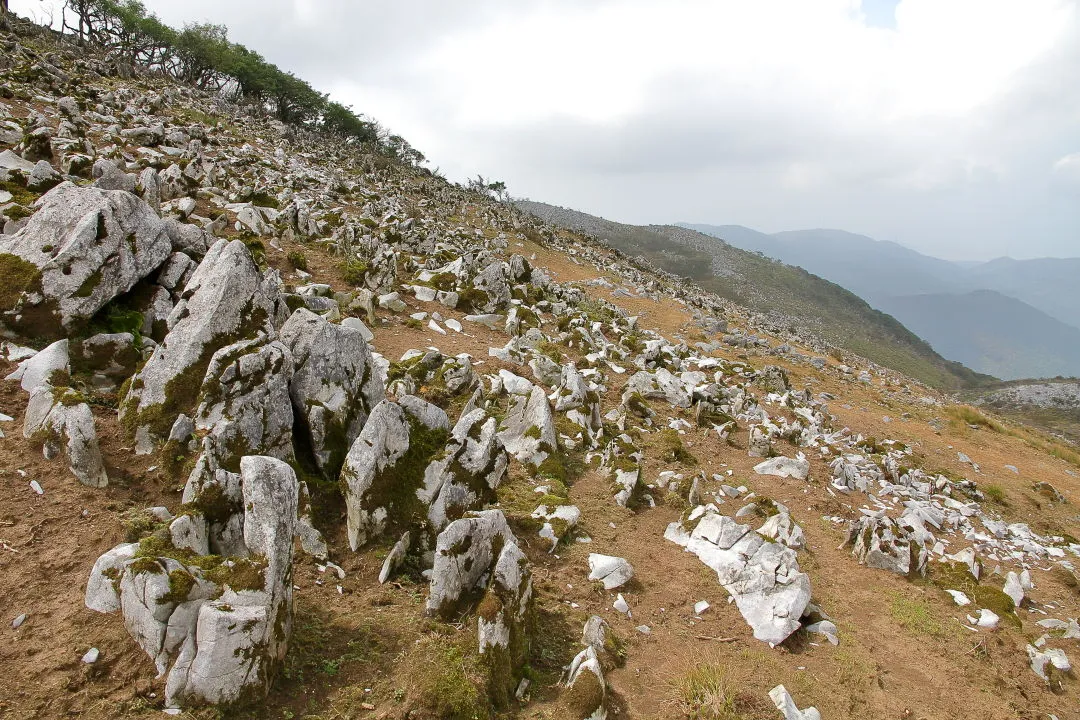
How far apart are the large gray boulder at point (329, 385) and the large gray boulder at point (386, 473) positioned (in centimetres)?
95

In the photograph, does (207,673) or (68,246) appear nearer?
(207,673)

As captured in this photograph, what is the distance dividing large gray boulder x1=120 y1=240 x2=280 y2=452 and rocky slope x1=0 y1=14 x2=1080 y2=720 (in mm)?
54

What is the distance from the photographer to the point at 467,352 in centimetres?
1894

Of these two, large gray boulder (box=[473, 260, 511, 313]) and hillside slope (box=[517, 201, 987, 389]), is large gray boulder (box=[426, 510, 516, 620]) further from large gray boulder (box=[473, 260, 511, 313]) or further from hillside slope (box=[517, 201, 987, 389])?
hillside slope (box=[517, 201, 987, 389])

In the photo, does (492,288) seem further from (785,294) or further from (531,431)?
(785,294)

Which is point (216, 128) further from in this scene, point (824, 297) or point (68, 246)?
point (824, 297)

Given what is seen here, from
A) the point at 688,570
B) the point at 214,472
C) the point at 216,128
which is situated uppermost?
the point at 216,128

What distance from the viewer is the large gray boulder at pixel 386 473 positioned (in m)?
8.44

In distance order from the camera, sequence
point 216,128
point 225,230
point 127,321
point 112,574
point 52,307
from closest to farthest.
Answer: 1. point 112,574
2. point 52,307
3. point 127,321
4. point 225,230
5. point 216,128

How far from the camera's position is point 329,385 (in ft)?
32.8

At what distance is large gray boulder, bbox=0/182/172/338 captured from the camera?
33.0ft

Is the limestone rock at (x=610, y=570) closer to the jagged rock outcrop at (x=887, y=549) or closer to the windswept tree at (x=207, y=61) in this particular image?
the jagged rock outcrop at (x=887, y=549)

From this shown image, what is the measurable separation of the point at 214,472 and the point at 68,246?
7161 millimetres

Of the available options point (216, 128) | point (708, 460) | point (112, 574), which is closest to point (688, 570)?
point (708, 460)
